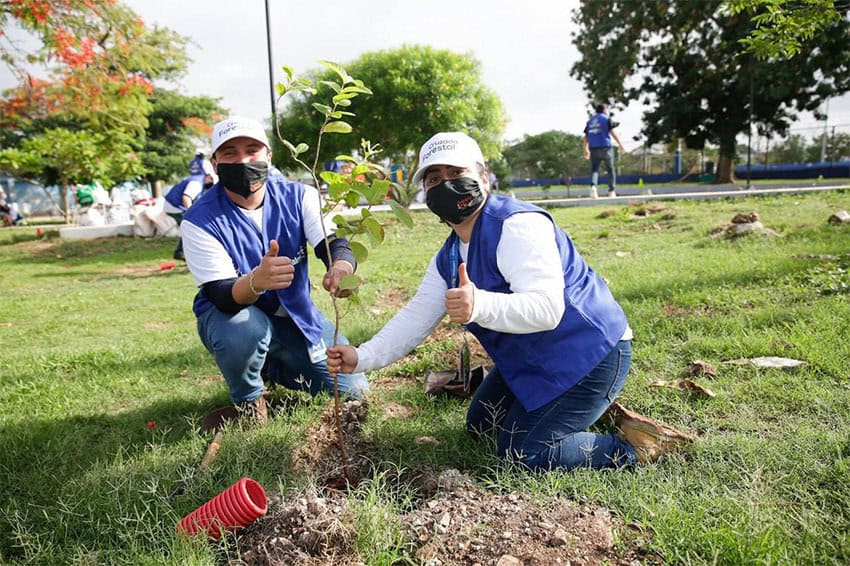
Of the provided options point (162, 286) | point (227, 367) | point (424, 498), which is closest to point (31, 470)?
point (227, 367)

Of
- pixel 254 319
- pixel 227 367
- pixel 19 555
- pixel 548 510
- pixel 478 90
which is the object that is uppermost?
pixel 478 90

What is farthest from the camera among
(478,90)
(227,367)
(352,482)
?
(478,90)

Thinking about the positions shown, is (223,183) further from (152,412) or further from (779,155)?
(779,155)

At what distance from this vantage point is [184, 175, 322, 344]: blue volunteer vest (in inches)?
122

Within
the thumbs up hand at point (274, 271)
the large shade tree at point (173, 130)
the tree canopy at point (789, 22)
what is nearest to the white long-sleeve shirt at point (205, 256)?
the thumbs up hand at point (274, 271)

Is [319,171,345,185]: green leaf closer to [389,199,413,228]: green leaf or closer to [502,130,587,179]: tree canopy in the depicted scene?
[389,199,413,228]: green leaf

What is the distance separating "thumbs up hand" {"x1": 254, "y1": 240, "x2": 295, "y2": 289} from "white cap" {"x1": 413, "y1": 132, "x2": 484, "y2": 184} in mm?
712

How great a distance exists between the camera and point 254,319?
3.08m

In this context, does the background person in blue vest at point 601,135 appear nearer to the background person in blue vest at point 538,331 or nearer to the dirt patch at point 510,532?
the background person in blue vest at point 538,331

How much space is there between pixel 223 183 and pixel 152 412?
136 centimetres

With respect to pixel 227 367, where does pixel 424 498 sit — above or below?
below

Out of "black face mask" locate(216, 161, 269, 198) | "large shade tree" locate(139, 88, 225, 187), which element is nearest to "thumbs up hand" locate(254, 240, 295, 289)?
"black face mask" locate(216, 161, 269, 198)

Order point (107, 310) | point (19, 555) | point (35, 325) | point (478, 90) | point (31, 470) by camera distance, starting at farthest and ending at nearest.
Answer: point (478, 90)
point (107, 310)
point (35, 325)
point (31, 470)
point (19, 555)

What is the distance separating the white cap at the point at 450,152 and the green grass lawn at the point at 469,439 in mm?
1212
